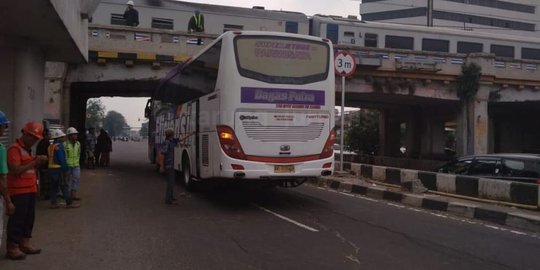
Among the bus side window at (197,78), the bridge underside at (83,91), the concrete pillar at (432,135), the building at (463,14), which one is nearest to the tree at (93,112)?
the building at (463,14)

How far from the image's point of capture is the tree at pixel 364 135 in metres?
39.3

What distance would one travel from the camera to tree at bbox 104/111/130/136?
142250 millimetres

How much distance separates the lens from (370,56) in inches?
882

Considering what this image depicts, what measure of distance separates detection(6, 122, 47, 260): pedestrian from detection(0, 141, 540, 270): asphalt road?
0.87ft

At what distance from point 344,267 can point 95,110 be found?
314 feet

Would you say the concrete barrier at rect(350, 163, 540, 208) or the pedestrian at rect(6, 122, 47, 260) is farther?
the concrete barrier at rect(350, 163, 540, 208)

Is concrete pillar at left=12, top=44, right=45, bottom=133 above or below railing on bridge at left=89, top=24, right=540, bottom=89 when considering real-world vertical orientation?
below

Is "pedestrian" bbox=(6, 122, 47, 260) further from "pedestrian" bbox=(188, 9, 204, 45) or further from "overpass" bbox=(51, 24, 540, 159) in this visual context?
"pedestrian" bbox=(188, 9, 204, 45)

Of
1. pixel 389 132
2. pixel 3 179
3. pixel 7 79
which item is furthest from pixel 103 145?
pixel 389 132

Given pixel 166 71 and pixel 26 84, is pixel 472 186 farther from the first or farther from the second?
pixel 166 71

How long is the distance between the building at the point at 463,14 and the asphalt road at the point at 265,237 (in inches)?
2777

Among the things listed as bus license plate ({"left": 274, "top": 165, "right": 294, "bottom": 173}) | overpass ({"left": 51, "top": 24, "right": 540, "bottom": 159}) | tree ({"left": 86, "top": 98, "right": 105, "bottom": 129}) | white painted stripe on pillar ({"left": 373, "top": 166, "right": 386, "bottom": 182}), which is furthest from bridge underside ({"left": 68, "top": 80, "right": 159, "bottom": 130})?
tree ({"left": 86, "top": 98, "right": 105, "bottom": 129})

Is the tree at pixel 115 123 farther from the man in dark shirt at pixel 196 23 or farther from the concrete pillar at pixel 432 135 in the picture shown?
the man in dark shirt at pixel 196 23

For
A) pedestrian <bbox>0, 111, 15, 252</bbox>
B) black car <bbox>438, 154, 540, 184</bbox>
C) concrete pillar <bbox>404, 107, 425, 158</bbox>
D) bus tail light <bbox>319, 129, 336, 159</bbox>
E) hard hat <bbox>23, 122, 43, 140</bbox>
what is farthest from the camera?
concrete pillar <bbox>404, 107, 425, 158</bbox>
